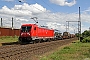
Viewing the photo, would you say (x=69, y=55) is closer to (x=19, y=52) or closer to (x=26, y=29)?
(x=19, y=52)

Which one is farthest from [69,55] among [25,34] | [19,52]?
[25,34]

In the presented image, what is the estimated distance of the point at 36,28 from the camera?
35.9m

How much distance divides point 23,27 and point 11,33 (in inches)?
1166

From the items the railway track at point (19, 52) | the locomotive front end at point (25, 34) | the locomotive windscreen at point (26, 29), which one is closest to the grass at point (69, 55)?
the railway track at point (19, 52)

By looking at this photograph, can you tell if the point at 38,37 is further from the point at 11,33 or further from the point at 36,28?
the point at 11,33

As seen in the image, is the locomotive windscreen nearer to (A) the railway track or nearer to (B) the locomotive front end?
(B) the locomotive front end

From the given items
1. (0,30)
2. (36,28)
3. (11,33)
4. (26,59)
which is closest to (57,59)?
(26,59)

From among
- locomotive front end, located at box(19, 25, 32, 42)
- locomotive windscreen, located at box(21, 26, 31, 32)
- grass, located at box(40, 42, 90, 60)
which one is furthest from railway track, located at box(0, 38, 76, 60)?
locomotive windscreen, located at box(21, 26, 31, 32)

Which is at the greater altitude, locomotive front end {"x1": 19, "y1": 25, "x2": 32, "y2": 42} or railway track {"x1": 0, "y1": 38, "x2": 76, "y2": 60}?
A: locomotive front end {"x1": 19, "y1": 25, "x2": 32, "y2": 42}

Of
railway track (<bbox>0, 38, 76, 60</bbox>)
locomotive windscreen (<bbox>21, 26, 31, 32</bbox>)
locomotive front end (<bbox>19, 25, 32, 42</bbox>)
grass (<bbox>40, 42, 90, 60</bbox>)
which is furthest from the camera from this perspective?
locomotive windscreen (<bbox>21, 26, 31, 32</bbox>)

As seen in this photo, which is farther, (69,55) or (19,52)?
(19,52)

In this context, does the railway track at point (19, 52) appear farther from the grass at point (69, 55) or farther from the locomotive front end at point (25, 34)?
the locomotive front end at point (25, 34)

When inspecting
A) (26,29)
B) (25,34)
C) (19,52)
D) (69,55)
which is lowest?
(69,55)

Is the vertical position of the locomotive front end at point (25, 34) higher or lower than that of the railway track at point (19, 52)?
higher
